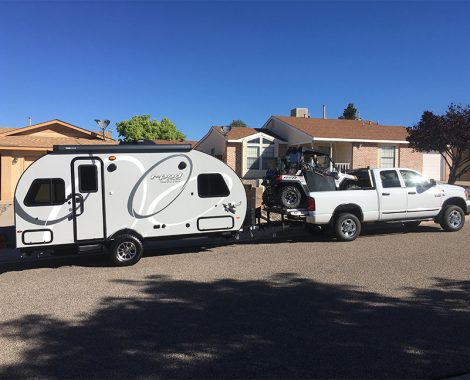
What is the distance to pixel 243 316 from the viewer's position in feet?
18.9

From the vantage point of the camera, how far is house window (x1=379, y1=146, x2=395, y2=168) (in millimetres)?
28156

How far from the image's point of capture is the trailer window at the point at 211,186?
391 inches

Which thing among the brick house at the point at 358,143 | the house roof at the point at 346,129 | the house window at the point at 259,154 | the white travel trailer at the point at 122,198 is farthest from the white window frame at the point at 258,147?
→ the white travel trailer at the point at 122,198

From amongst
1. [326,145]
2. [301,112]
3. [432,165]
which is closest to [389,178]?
[326,145]

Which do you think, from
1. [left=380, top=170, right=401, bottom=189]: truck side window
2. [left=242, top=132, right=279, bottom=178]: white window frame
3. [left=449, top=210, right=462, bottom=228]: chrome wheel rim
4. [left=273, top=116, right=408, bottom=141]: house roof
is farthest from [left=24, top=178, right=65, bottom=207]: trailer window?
[left=273, top=116, right=408, bottom=141]: house roof

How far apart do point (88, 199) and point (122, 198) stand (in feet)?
2.21

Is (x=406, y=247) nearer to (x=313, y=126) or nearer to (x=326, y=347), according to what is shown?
(x=326, y=347)

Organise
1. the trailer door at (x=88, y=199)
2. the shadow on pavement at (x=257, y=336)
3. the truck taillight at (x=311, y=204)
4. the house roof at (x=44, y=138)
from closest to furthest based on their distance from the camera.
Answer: the shadow on pavement at (x=257, y=336)
the trailer door at (x=88, y=199)
the truck taillight at (x=311, y=204)
the house roof at (x=44, y=138)

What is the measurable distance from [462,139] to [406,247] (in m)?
9.85

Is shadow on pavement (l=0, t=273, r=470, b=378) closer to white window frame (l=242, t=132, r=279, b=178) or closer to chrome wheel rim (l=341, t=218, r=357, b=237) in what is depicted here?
chrome wheel rim (l=341, t=218, r=357, b=237)

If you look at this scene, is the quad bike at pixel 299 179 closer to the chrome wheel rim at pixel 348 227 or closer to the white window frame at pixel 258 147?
the chrome wheel rim at pixel 348 227

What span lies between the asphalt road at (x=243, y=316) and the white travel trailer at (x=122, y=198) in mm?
647

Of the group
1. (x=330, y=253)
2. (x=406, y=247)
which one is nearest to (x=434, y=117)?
(x=406, y=247)

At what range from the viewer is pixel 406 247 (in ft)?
33.5
